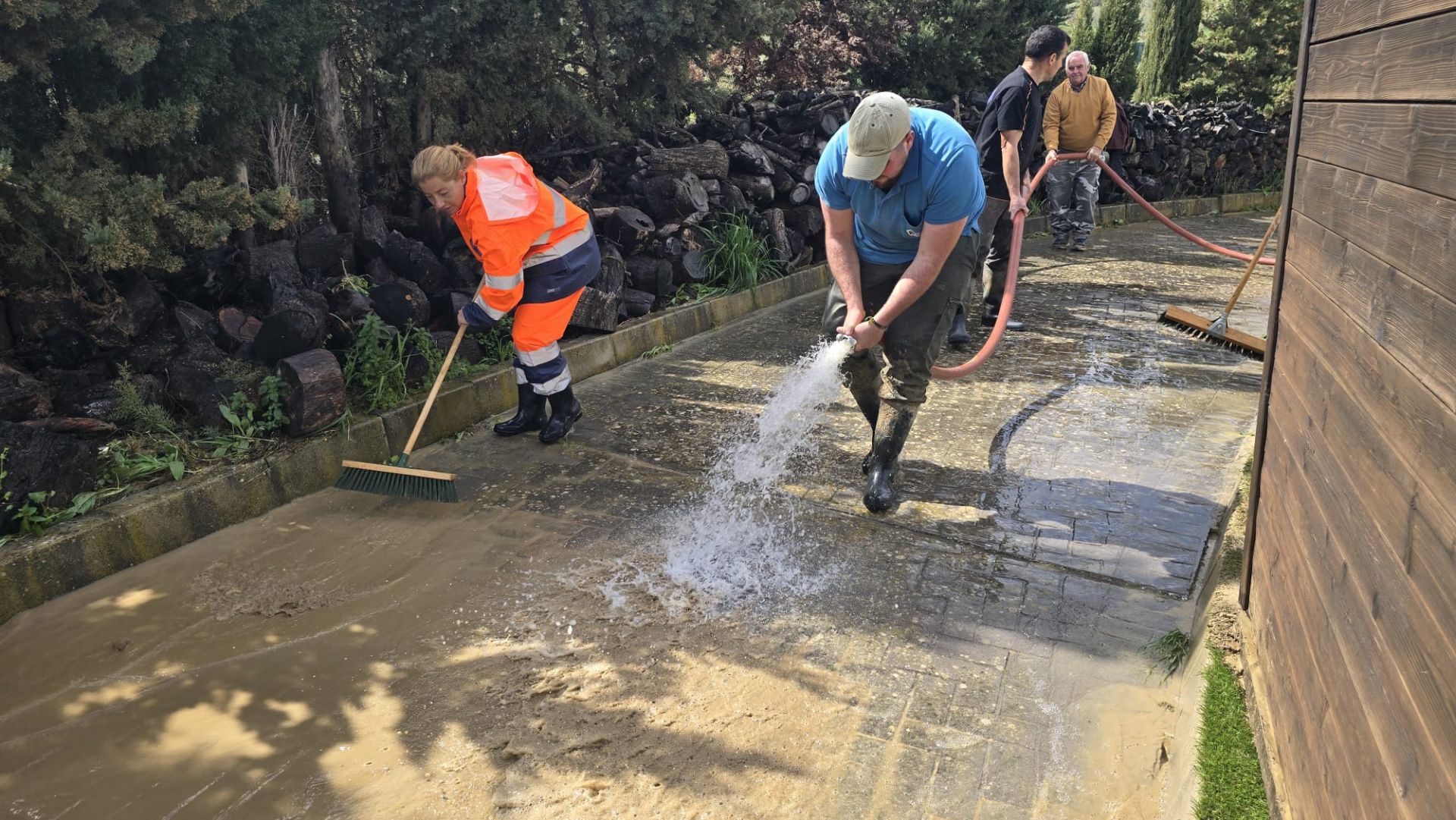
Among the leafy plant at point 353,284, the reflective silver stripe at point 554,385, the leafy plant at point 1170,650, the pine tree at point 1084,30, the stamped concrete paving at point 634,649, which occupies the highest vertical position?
the pine tree at point 1084,30

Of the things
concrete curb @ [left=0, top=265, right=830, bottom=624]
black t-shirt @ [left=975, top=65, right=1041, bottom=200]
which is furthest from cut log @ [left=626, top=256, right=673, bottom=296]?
black t-shirt @ [left=975, top=65, right=1041, bottom=200]

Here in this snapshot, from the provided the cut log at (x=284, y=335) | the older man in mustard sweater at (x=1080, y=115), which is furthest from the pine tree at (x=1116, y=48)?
the cut log at (x=284, y=335)

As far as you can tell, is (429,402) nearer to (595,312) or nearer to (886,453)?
(595,312)

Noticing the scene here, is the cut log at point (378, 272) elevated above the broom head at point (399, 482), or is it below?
above

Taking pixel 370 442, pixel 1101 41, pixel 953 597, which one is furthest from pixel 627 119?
pixel 1101 41

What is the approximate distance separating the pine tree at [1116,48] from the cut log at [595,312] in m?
13.1

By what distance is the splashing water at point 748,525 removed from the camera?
142 inches

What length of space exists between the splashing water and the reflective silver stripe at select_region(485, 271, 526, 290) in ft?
4.21

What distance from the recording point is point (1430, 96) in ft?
5.53

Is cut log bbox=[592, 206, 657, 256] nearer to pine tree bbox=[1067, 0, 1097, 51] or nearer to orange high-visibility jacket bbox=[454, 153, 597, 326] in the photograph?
orange high-visibility jacket bbox=[454, 153, 597, 326]

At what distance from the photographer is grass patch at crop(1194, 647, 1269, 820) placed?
2229 millimetres

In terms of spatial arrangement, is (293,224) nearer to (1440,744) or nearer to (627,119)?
(627,119)

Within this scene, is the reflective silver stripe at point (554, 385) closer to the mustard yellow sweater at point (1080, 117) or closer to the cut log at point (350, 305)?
the cut log at point (350, 305)

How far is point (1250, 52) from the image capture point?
15062 mm
